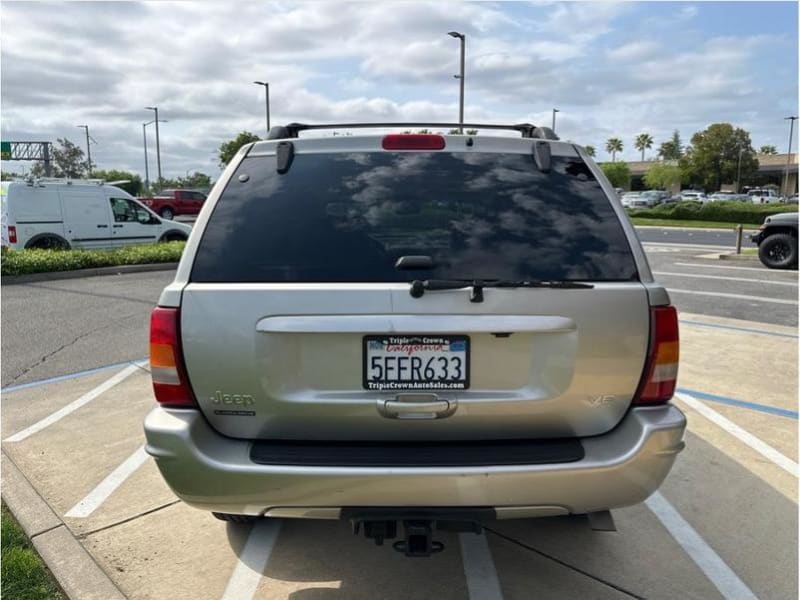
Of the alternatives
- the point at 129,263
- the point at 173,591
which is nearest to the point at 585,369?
the point at 173,591

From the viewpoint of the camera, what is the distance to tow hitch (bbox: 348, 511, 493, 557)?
229 centimetres

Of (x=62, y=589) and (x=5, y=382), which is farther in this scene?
(x=5, y=382)

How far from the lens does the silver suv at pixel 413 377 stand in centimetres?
227

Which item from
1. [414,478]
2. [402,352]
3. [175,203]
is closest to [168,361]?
[402,352]

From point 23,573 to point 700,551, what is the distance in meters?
3.20

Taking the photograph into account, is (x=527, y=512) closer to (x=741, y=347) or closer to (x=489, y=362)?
(x=489, y=362)

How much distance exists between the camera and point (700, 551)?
10.0ft

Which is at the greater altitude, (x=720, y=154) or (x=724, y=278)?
A: (x=720, y=154)

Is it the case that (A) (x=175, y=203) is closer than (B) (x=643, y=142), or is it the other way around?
(A) (x=175, y=203)

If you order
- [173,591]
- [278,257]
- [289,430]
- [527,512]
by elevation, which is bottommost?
[173,591]

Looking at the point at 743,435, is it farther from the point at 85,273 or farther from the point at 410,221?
the point at 85,273

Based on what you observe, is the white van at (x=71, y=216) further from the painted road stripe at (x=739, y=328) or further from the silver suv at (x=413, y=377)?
the silver suv at (x=413, y=377)

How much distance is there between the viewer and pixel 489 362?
2.32 meters

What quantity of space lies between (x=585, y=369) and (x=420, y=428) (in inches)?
25.9
